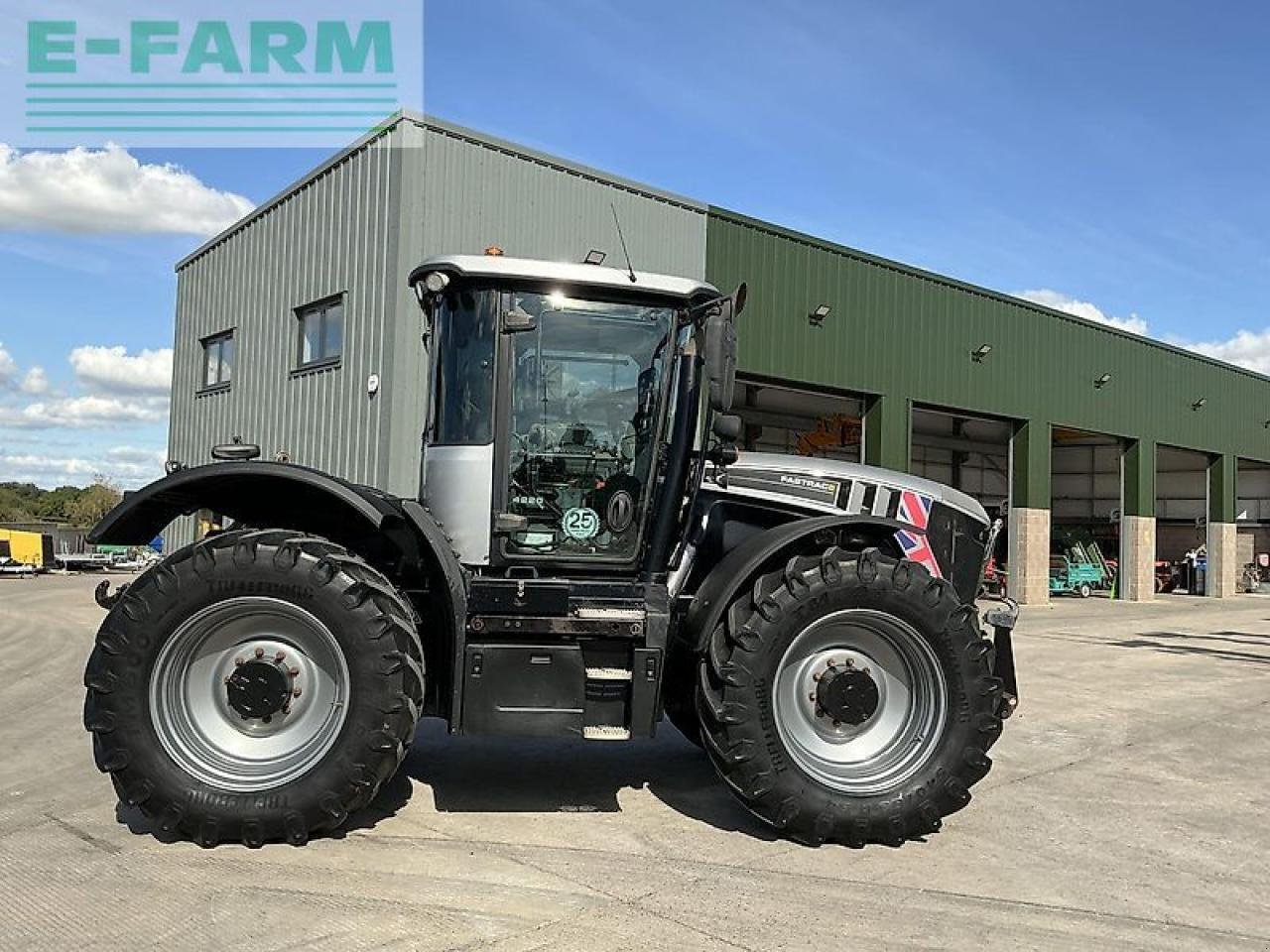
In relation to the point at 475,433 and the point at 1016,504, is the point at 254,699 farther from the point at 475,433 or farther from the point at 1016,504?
the point at 1016,504

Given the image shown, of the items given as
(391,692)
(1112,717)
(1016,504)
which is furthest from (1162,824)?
(1016,504)

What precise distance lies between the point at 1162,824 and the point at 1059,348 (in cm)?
1937

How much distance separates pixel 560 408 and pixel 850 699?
1.97 metres

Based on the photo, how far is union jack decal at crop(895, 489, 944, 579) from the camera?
5.56 metres

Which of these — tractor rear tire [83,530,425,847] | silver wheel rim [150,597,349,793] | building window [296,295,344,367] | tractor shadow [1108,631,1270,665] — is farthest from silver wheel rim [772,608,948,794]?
building window [296,295,344,367]

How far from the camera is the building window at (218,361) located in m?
16.9

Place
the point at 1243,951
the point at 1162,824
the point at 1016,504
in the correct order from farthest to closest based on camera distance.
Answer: the point at 1016,504 < the point at 1162,824 < the point at 1243,951

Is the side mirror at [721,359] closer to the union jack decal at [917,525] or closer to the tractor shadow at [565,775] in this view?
the union jack decal at [917,525]

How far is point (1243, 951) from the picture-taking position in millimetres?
3705

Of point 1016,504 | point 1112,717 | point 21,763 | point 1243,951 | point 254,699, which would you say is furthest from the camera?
point 1016,504

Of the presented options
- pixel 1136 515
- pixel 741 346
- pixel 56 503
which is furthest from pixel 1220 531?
pixel 56 503

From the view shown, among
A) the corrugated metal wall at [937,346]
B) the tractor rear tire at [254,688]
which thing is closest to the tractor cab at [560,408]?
the tractor rear tire at [254,688]

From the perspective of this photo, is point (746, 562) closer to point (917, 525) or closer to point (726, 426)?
point (726, 426)

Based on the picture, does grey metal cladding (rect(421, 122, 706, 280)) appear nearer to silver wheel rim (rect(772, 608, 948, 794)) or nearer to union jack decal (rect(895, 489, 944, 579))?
union jack decal (rect(895, 489, 944, 579))
